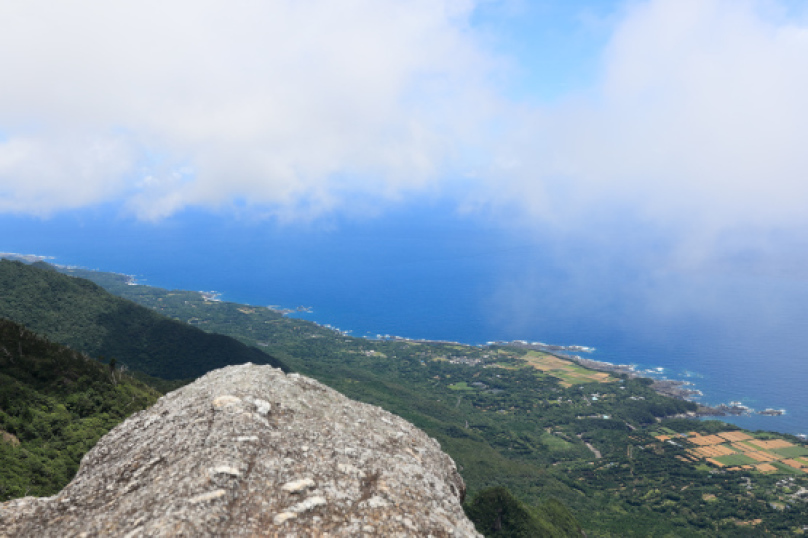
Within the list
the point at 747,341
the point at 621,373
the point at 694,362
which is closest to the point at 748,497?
the point at 621,373

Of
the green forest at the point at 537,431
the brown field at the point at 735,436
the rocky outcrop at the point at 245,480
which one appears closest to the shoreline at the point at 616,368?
the green forest at the point at 537,431

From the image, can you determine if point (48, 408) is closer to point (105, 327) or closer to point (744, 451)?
point (105, 327)

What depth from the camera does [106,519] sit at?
31.2 ft

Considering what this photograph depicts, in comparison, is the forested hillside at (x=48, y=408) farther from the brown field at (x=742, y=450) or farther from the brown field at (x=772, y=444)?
the brown field at (x=772, y=444)

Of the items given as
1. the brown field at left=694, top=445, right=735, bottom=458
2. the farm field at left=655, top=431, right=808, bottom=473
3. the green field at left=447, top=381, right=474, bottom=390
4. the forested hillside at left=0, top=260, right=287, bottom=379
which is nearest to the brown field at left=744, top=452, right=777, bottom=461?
the farm field at left=655, top=431, right=808, bottom=473

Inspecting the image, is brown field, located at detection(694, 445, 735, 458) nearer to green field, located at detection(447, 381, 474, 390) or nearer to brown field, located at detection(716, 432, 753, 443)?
brown field, located at detection(716, 432, 753, 443)

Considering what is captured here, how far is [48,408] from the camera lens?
25.6 metres

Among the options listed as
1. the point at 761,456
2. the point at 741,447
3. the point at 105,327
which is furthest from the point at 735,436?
the point at 105,327

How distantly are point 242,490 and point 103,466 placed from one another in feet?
18.4

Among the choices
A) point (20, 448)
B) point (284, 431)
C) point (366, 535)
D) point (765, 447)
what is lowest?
point (20, 448)

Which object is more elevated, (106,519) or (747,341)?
(747,341)

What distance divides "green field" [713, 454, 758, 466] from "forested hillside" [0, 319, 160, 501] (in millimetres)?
92953

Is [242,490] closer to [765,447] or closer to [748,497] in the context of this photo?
[748,497]

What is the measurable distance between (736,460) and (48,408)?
101m
